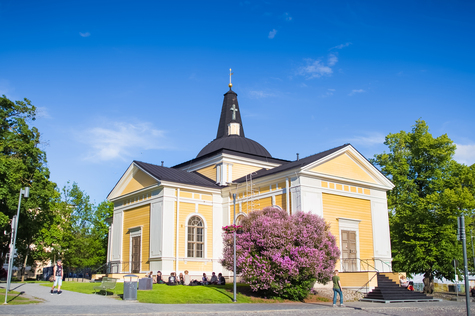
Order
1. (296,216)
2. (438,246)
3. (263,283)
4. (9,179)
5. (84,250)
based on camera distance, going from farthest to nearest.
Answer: (84,250) < (438,246) < (9,179) < (296,216) < (263,283)

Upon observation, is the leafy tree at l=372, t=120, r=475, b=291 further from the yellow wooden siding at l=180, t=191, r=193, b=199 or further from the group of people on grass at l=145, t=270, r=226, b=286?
the yellow wooden siding at l=180, t=191, r=193, b=199

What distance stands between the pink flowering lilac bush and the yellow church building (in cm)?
356

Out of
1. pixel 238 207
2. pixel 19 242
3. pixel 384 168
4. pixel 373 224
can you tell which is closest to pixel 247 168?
pixel 238 207

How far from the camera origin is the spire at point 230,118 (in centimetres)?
3762

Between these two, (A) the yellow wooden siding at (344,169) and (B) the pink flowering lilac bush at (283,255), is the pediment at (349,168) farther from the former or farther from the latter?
(B) the pink flowering lilac bush at (283,255)

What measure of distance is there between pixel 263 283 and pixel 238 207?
9.70 metres

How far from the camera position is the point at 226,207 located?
98.4 feet

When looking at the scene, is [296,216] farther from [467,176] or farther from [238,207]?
[467,176]

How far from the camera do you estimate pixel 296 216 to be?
71.1 ft

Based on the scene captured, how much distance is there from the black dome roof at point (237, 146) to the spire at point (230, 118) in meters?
1.00

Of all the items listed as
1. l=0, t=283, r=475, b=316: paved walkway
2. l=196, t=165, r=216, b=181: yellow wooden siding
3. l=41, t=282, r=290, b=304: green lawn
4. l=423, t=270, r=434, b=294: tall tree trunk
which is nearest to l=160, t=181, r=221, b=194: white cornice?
l=196, t=165, r=216, b=181: yellow wooden siding

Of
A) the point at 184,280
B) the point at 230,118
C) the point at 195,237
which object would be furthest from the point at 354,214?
the point at 230,118

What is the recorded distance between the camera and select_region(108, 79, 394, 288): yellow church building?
25.8 meters

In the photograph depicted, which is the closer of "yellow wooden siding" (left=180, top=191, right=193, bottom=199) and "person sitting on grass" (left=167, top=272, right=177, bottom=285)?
"person sitting on grass" (left=167, top=272, right=177, bottom=285)
